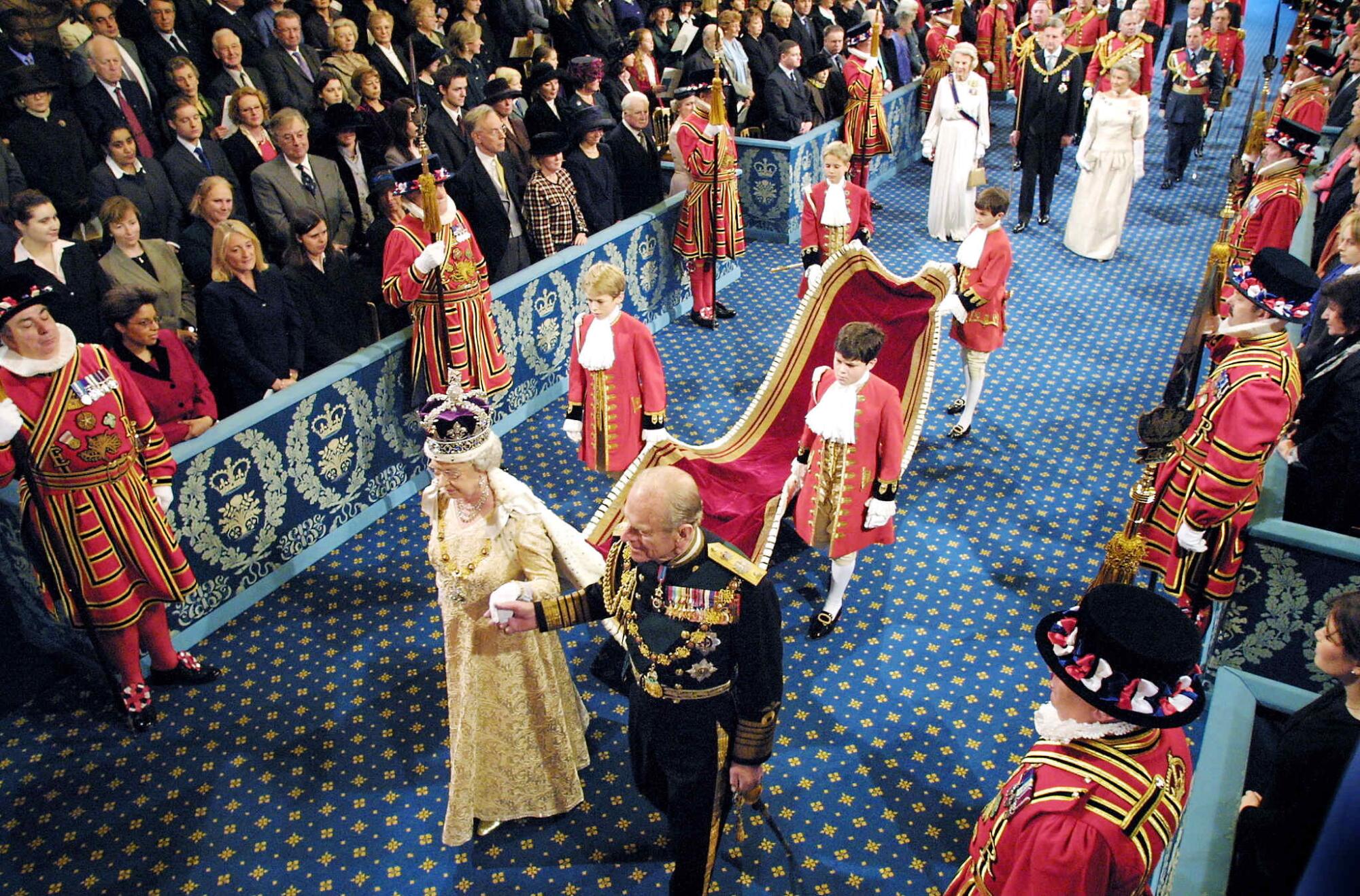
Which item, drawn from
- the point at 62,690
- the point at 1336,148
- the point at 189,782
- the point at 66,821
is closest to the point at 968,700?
the point at 189,782

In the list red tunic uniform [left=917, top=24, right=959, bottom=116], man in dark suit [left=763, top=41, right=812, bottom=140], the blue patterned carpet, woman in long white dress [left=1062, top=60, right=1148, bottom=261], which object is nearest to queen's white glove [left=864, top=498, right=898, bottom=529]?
the blue patterned carpet

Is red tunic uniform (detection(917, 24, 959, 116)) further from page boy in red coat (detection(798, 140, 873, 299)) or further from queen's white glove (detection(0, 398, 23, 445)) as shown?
queen's white glove (detection(0, 398, 23, 445))

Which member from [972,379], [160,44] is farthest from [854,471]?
[160,44]

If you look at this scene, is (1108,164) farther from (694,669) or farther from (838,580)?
(694,669)

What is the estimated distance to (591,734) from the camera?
420 cm

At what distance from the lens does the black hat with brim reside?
2.24 metres

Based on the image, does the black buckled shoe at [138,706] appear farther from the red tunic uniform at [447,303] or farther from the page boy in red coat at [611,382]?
the page boy in red coat at [611,382]

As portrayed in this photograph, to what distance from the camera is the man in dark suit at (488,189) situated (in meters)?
5.93

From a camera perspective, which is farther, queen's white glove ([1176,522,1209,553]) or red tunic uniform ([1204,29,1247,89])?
red tunic uniform ([1204,29,1247,89])

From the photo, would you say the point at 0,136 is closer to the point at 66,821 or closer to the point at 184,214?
the point at 184,214

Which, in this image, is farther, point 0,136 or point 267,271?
point 0,136

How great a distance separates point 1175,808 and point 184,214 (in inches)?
222

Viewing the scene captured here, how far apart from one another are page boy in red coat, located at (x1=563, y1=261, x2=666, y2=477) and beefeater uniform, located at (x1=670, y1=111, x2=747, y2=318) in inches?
96.7

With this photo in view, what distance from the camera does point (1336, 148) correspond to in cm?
809
